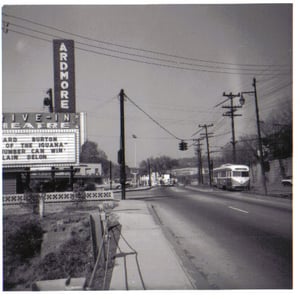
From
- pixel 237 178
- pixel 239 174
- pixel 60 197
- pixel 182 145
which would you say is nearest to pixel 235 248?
pixel 60 197

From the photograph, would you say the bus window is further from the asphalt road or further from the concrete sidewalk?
the concrete sidewalk

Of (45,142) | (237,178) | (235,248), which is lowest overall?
(235,248)

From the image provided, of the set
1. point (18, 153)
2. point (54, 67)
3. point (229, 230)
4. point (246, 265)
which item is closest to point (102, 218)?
point (246, 265)

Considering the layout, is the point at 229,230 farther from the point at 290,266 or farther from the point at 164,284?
the point at 164,284

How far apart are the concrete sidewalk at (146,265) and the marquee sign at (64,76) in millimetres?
5816

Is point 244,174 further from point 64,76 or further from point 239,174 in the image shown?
point 64,76

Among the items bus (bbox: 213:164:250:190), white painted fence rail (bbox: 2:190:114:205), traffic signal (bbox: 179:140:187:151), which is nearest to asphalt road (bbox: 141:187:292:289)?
white painted fence rail (bbox: 2:190:114:205)

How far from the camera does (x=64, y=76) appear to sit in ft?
39.4

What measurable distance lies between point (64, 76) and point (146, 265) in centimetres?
787

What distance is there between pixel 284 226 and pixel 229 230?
182cm

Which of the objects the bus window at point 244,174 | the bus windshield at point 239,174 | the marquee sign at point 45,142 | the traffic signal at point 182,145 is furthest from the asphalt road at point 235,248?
the bus window at point 244,174

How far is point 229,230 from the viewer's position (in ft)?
34.7

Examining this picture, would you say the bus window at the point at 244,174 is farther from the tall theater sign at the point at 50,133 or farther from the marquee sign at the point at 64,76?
the marquee sign at the point at 64,76

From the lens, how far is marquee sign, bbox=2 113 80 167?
13.0m
